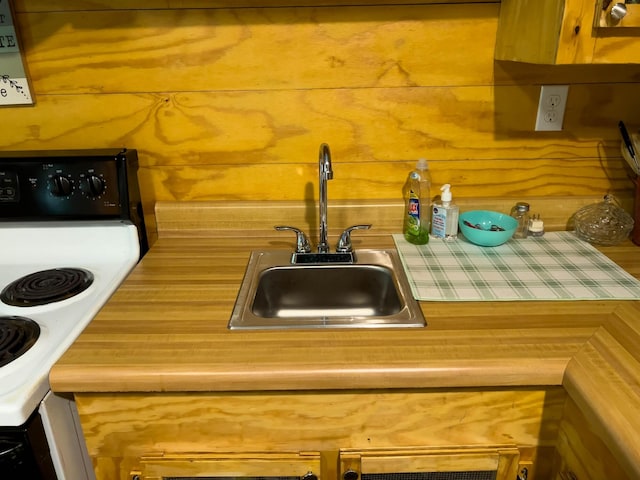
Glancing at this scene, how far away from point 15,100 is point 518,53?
1226 millimetres

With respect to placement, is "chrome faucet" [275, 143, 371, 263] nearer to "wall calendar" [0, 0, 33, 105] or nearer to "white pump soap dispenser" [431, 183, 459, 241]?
"white pump soap dispenser" [431, 183, 459, 241]

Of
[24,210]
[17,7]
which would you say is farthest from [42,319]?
[17,7]

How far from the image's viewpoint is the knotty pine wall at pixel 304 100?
115cm

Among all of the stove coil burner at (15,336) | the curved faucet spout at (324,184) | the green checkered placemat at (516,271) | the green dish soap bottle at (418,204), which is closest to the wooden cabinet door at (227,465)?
the stove coil burner at (15,336)

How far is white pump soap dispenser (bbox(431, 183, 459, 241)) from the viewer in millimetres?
1210

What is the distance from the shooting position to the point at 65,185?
1.12 m

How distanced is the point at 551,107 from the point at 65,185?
124cm

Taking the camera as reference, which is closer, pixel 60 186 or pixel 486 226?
pixel 60 186

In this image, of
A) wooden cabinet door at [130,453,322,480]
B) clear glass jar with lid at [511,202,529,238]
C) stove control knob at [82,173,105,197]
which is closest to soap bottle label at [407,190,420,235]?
clear glass jar with lid at [511,202,529,238]

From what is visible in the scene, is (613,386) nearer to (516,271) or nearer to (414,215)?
(516,271)

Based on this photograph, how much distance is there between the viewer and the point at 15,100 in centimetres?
118

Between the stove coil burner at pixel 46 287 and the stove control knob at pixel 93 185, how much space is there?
19cm

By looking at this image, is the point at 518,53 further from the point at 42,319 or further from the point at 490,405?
the point at 42,319

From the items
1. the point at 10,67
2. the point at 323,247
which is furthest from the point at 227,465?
the point at 10,67
